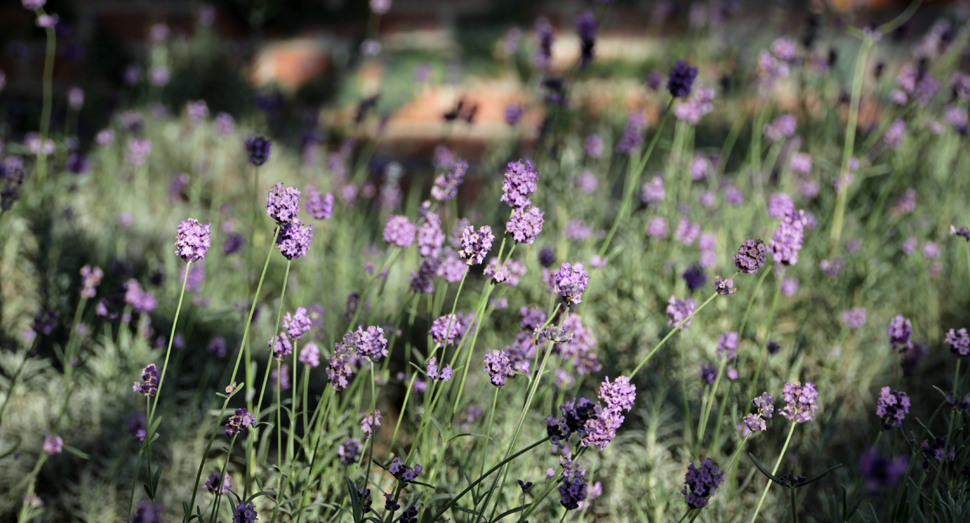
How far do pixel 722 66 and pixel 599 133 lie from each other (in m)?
0.83

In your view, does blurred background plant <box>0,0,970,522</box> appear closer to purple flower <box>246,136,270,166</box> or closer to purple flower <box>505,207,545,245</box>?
purple flower <box>505,207,545,245</box>

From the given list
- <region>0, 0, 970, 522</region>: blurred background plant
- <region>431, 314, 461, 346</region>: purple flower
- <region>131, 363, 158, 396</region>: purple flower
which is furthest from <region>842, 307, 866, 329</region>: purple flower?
<region>131, 363, 158, 396</region>: purple flower

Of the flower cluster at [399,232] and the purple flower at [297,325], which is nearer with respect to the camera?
the purple flower at [297,325]

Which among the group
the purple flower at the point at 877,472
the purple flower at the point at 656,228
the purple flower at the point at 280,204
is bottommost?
the purple flower at the point at 877,472

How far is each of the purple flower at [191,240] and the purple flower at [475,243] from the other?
43 centimetres

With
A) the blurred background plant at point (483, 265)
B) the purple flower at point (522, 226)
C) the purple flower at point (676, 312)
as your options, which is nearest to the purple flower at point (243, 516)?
the blurred background plant at point (483, 265)

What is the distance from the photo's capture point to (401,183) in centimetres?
294

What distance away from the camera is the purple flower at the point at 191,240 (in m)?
1.07

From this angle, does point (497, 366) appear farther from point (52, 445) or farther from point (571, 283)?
point (52, 445)

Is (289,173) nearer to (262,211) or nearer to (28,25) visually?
(262,211)

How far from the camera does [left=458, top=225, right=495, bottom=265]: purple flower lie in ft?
3.58

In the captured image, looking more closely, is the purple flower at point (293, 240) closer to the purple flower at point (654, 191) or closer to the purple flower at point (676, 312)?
the purple flower at point (676, 312)

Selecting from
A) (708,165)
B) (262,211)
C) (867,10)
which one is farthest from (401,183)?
(867,10)

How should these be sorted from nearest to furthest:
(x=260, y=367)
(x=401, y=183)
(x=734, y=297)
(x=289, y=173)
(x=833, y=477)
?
(x=833, y=477) → (x=260, y=367) → (x=734, y=297) → (x=289, y=173) → (x=401, y=183)
